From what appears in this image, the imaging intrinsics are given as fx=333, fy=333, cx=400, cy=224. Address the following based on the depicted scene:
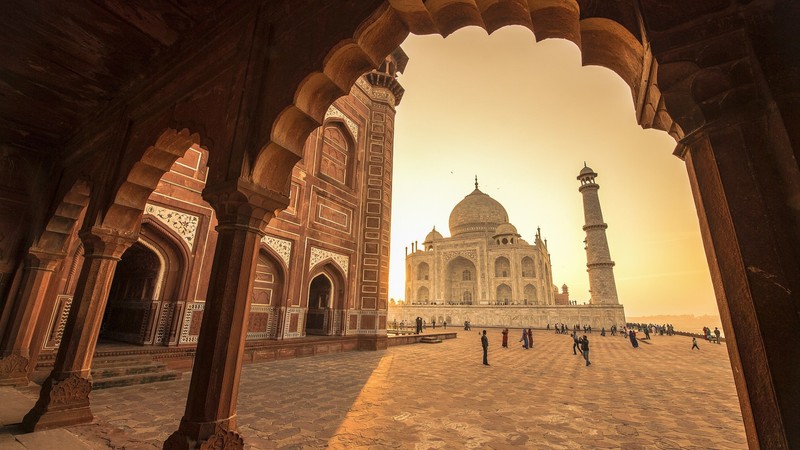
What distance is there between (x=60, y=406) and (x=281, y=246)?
694 cm

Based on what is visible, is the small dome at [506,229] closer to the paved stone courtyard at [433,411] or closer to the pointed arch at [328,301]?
the pointed arch at [328,301]

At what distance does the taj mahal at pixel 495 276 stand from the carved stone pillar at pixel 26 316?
2929 centimetres

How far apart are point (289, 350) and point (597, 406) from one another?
7.92m

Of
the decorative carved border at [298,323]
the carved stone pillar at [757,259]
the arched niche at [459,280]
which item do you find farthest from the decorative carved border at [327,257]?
the arched niche at [459,280]

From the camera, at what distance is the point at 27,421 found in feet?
12.3

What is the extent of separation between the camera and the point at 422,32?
2854 millimetres

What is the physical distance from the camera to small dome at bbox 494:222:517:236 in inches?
1467

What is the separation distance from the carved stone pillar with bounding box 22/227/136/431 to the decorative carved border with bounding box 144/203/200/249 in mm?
3744

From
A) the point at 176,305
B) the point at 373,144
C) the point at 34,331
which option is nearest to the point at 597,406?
the point at 176,305

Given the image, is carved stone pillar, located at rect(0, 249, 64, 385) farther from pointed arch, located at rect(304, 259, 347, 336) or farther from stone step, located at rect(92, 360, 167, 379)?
pointed arch, located at rect(304, 259, 347, 336)

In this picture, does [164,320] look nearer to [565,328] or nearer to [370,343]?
[370,343]

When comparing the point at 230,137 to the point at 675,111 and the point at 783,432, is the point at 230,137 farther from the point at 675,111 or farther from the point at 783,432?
the point at 783,432

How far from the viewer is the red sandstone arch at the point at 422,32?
76.2 inches

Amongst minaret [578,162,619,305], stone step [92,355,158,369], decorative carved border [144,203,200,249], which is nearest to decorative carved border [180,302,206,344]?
stone step [92,355,158,369]
